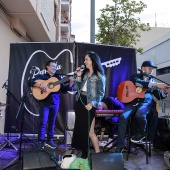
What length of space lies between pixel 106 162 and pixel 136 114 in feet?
5.79

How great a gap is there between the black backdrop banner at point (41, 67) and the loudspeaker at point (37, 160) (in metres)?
3.02

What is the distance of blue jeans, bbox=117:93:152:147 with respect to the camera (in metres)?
4.62

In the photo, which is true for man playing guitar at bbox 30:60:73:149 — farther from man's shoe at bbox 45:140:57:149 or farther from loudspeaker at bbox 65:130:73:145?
loudspeaker at bbox 65:130:73:145

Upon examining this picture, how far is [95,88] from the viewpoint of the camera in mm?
4000

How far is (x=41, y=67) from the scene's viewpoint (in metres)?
6.42

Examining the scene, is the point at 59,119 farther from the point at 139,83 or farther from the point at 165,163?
the point at 165,163

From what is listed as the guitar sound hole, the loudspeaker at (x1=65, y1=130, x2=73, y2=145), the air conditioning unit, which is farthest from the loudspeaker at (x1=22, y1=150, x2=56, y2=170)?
the air conditioning unit

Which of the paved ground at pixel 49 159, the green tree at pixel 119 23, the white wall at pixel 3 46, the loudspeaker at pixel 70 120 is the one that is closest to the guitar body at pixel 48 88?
the loudspeaker at pixel 70 120

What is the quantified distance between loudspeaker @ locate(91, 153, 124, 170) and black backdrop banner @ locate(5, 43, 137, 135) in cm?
326

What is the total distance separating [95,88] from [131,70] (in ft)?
9.62

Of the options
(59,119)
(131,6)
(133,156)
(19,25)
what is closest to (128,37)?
(131,6)

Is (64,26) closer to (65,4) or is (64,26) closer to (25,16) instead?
(65,4)

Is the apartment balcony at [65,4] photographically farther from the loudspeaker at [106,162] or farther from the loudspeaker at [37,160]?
the loudspeaker at [106,162]

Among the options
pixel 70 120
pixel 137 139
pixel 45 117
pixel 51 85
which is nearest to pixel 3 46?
pixel 51 85
